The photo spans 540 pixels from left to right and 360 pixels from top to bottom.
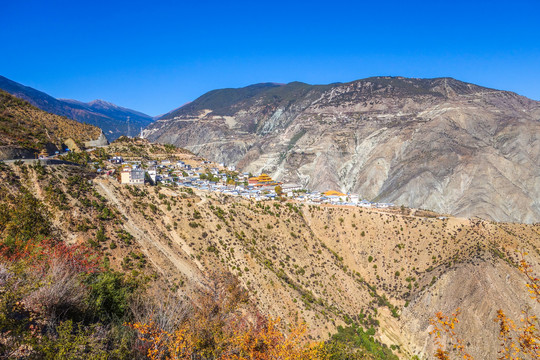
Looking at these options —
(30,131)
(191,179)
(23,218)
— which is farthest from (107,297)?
(30,131)

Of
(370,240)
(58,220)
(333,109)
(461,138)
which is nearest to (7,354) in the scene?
(58,220)

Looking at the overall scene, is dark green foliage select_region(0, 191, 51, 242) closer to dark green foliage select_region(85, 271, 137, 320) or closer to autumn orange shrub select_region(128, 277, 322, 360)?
dark green foliage select_region(85, 271, 137, 320)

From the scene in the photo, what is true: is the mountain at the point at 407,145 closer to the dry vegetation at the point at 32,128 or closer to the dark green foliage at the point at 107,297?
the dry vegetation at the point at 32,128

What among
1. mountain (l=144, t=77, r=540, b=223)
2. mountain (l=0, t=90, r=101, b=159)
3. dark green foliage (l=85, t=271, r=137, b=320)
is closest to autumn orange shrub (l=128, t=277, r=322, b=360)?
dark green foliage (l=85, t=271, r=137, b=320)

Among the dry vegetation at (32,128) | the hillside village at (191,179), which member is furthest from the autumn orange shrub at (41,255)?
the dry vegetation at (32,128)

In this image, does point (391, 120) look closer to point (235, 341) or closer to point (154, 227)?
point (154, 227)

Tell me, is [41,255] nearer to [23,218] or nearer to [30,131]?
[23,218]
